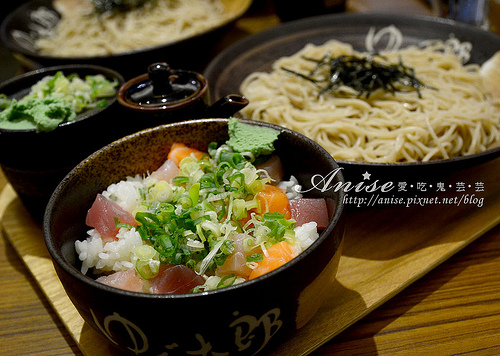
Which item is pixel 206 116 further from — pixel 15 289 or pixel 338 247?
pixel 15 289

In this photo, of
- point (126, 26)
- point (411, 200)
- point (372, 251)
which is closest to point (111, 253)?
point (372, 251)

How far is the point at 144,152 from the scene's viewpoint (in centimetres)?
140

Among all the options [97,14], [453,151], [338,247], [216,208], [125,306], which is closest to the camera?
[125,306]

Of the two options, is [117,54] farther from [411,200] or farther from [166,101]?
[411,200]

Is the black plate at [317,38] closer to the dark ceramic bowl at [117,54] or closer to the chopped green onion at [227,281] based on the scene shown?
the dark ceramic bowl at [117,54]

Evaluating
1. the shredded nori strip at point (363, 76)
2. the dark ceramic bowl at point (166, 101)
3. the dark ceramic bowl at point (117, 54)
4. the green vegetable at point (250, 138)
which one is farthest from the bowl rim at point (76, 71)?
the shredded nori strip at point (363, 76)

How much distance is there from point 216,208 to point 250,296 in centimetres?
38

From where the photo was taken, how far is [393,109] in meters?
1.92

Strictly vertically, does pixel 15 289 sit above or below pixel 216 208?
below

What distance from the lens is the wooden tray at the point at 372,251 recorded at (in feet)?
3.98

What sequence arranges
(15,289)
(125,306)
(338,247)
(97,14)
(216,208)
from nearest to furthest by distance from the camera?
(125,306) < (338,247) < (216,208) < (15,289) < (97,14)

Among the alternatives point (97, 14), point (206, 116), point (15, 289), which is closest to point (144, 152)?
point (206, 116)

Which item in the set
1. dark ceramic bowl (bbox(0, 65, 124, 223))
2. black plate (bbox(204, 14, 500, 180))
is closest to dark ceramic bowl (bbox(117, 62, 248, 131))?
dark ceramic bowl (bbox(0, 65, 124, 223))

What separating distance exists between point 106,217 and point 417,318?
36.6 inches
